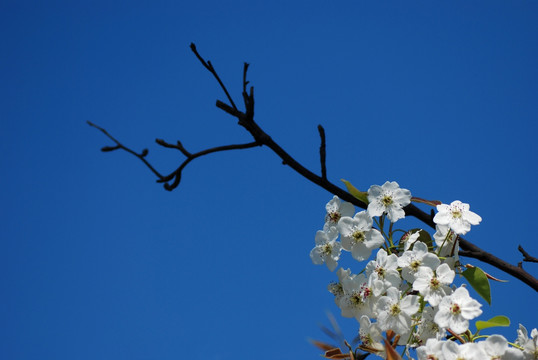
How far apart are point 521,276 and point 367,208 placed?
1.07ft

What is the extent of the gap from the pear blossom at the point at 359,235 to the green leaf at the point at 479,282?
0.18 metres

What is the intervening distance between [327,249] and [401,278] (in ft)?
0.55

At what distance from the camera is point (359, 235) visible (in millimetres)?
1182

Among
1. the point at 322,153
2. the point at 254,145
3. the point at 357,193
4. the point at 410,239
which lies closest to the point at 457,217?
the point at 410,239


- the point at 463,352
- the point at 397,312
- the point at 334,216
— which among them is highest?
the point at 334,216

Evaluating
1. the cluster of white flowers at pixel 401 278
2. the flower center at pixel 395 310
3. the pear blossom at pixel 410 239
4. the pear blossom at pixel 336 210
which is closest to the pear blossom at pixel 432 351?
the cluster of white flowers at pixel 401 278

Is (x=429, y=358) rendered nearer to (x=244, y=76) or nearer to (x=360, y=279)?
(x=360, y=279)

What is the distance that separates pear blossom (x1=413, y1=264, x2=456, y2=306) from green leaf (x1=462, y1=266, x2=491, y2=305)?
0.07 meters

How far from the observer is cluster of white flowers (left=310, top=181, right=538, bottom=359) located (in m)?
1.04

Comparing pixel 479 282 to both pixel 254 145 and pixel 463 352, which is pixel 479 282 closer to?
pixel 463 352

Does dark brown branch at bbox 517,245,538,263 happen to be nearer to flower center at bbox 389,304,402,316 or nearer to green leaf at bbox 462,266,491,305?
green leaf at bbox 462,266,491,305

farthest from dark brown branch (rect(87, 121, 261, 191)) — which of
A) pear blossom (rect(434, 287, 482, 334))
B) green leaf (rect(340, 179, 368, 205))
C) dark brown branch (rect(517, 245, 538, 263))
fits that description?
dark brown branch (rect(517, 245, 538, 263))

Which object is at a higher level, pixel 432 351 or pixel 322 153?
pixel 322 153

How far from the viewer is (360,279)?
118 centimetres
